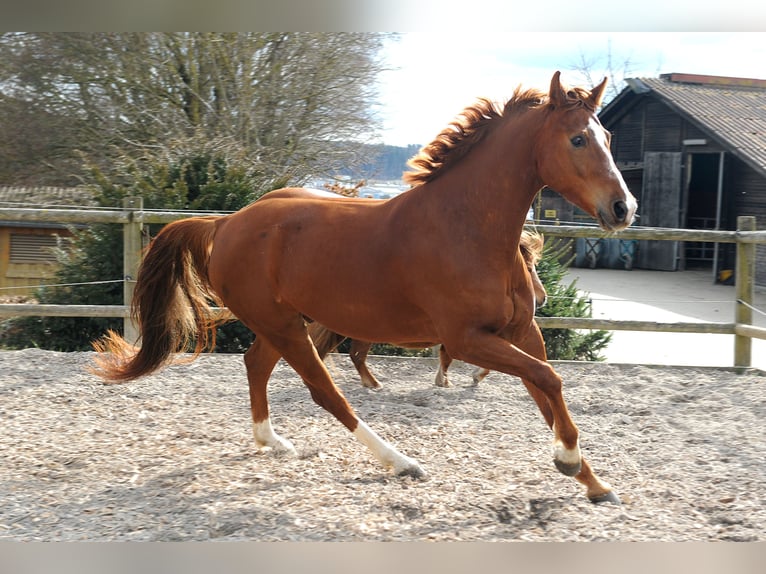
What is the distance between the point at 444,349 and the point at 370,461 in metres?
1.68

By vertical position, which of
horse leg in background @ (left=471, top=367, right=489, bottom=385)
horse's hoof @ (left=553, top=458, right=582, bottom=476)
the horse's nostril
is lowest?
horse leg in background @ (left=471, top=367, right=489, bottom=385)

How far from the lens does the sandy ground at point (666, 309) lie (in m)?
8.53

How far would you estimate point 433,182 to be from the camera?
359cm

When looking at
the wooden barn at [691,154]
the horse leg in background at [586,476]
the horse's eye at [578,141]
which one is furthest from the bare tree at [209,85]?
the horse's eye at [578,141]

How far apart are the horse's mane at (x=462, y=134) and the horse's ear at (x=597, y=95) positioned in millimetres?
261

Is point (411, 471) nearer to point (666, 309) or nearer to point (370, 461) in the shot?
point (370, 461)

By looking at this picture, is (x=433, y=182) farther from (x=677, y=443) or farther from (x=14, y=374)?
(x=14, y=374)

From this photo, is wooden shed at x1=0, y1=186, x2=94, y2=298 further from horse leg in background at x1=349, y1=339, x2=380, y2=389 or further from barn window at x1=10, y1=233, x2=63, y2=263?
horse leg in background at x1=349, y1=339, x2=380, y2=389

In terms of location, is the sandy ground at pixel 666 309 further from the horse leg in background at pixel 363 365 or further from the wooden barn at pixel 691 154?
the horse leg in background at pixel 363 365

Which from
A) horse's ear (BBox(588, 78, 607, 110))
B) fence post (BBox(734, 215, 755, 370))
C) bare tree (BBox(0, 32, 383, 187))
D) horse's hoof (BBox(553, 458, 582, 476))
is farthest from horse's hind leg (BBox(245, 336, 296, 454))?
bare tree (BBox(0, 32, 383, 187))

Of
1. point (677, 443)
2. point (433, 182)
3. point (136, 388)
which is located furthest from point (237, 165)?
point (677, 443)

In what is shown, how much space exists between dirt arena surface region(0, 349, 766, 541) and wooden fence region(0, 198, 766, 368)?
1.78 feet

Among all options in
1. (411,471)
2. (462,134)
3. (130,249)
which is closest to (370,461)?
(411,471)

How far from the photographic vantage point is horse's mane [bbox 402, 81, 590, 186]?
138 inches
